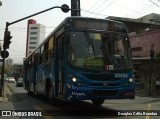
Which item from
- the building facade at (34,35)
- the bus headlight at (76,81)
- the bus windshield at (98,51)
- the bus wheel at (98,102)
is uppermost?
the building facade at (34,35)

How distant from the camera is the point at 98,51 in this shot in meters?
13.1

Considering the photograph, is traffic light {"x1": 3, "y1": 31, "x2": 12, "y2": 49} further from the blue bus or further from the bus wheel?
the blue bus

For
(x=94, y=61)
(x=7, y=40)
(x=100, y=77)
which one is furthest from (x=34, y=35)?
(x=100, y=77)

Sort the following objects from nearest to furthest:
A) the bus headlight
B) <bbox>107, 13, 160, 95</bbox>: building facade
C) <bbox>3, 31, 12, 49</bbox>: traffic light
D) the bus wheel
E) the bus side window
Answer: the bus headlight → the bus side window → the bus wheel → <bbox>3, 31, 12, 49</bbox>: traffic light → <bbox>107, 13, 160, 95</bbox>: building facade

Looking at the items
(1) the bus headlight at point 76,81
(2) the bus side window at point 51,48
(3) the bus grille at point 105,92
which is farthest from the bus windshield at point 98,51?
(2) the bus side window at point 51,48

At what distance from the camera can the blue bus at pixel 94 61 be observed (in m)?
12.8

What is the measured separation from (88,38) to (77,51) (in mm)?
676

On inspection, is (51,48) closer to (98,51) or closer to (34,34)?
(98,51)

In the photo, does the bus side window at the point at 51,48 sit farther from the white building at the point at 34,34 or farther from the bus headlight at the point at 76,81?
the white building at the point at 34,34

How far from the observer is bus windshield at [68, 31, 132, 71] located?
12.9 meters

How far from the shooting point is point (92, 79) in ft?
42.1

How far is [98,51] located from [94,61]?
0.41 m

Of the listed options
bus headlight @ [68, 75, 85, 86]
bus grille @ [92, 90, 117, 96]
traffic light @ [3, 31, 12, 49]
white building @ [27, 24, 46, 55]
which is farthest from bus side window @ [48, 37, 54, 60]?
white building @ [27, 24, 46, 55]

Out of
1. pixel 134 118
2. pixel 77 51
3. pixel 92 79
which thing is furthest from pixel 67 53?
pixel 134 118
